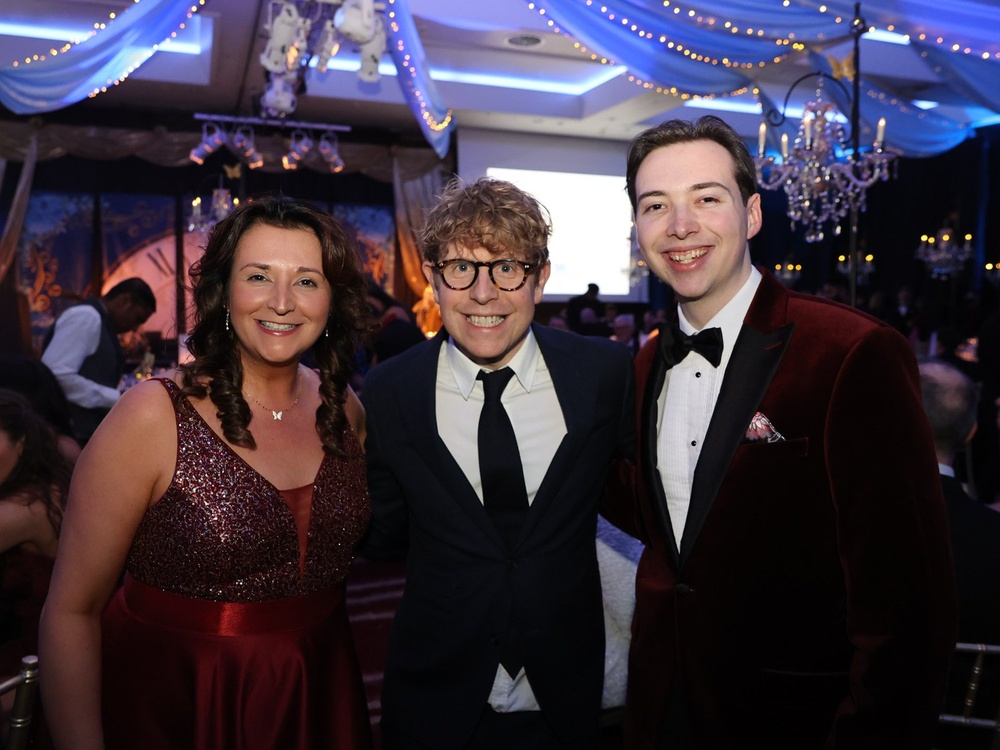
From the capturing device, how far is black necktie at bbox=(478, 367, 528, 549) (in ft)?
5.51

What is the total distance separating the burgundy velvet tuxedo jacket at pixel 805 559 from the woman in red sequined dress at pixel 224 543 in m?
0.68

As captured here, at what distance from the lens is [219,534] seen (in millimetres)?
1633

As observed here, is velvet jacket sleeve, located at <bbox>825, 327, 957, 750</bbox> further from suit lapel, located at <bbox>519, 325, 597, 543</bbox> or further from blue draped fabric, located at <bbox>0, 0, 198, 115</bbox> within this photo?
blue draped fabric, located at <bbox>0, 0, 198, 115</bbox>

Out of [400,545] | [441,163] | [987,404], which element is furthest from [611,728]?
[441,163]

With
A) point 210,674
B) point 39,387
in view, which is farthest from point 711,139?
point 39,387

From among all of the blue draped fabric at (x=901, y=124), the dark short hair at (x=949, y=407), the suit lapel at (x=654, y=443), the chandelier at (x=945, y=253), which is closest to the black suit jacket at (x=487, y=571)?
the suit lapel at (x=654, y=443)

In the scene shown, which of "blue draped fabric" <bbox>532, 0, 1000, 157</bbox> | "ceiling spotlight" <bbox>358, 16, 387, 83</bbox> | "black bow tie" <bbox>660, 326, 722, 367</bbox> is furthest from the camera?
"ceiling spotlight" <bbox>358, 16, 387, 83</bbox>

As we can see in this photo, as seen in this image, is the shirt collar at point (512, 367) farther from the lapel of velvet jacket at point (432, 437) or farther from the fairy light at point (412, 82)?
the fairy light at point (412, 82)

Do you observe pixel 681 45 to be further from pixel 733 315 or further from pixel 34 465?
pixel 34 465

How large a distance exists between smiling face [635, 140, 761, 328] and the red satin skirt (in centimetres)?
104

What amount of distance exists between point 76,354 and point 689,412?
12.6 feet

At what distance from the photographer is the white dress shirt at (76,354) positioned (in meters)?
4.36

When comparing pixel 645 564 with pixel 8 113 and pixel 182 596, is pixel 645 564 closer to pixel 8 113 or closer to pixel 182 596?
pixel 182 596

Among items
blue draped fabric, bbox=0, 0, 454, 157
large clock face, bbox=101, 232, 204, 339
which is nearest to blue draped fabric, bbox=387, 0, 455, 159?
blue draped fabric, bbox=0, 0, 454, 157
